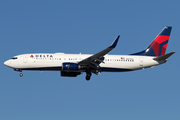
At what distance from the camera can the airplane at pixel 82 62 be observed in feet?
160

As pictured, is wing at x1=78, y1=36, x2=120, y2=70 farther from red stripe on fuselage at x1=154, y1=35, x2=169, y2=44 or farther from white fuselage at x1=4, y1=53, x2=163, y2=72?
red stripe on fuselage at x1=154, y1=35, x2=169, y2=44

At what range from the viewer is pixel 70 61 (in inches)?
1971

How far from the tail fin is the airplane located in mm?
880

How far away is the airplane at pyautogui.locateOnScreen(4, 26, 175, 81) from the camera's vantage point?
1922 inches

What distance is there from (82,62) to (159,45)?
14.0m

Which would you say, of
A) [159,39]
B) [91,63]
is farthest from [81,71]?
[159,39]

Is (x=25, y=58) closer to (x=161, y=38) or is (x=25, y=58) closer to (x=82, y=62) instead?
(x=82, y=62)

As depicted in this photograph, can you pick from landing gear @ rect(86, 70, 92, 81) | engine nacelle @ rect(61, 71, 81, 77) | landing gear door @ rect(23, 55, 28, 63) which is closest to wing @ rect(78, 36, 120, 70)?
landing gear @ rect(86, 70, 92, 81)

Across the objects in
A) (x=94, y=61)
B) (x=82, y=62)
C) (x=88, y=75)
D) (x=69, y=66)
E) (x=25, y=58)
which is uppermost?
(x=25, y=58)

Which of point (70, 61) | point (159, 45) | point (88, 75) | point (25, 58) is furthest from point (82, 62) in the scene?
point (159, 45)

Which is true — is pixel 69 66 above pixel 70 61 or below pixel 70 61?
below

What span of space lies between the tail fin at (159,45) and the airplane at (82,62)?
34.7 inches

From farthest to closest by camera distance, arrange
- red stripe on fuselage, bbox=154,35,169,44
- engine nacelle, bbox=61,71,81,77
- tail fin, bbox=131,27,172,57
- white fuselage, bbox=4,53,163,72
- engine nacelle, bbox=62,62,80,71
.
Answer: red stripe on fuselage, bbox=154,35,169,44, tail fin, bbox=131,27,172,57, engine nacelle, bbox=61,71,81,77, white fuselage, bbox=4,53,163,72, engine nacelle, bbox=62,62,80,71

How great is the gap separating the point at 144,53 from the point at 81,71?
1088 centimetres
